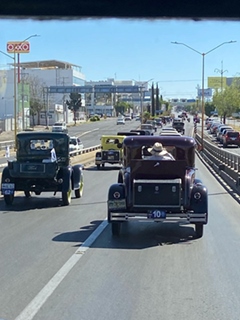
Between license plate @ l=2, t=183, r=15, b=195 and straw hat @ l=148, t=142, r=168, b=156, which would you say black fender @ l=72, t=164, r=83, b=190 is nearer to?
license plate @ l=2, t=183, r=15, b=195

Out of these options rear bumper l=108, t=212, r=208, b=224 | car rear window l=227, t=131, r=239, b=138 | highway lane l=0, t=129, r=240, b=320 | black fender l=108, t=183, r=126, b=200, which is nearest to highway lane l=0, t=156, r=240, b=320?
highway lane l=0, t=129, r=240, b=320

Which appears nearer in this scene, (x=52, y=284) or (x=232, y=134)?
(x=52, y=284)

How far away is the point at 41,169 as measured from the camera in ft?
58.8

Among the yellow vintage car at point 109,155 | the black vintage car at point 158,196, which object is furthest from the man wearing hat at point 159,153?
the yellow vintage car at point 109,155

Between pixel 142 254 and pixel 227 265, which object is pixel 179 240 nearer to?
pixel 142 254

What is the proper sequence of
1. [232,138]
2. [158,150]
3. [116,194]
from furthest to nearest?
[232,138], [158,150], [116,194]

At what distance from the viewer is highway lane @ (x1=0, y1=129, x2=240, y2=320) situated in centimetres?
675

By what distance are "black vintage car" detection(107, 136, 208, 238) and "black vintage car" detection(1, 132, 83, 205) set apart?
539 centimetres

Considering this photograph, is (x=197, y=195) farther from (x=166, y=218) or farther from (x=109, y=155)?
(x=109, y=155)

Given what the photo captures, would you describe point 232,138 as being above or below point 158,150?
below

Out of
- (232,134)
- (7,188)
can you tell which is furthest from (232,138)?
(7,188)

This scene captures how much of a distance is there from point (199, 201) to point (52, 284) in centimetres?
521

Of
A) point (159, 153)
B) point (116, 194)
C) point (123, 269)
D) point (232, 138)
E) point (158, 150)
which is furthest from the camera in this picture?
point (232, 138)
